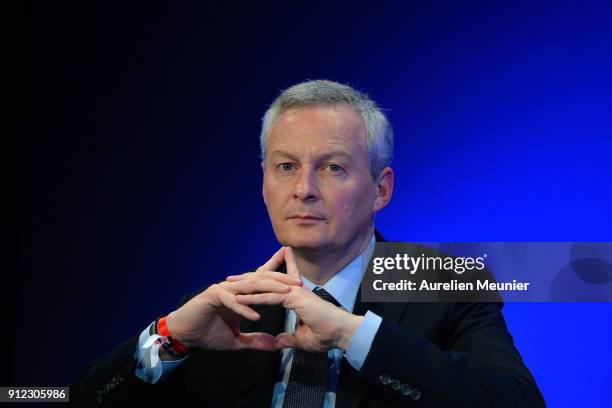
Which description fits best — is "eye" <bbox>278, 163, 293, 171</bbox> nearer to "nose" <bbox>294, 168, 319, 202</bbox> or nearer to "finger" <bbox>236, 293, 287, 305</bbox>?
"nose" <bbox>294, 168, 319, 202</bbox>

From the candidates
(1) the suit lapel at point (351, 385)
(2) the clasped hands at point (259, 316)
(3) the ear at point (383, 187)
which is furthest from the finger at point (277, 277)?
(3) the ear at point (383, 187)

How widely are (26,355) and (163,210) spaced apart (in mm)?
749

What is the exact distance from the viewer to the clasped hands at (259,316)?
144 cm

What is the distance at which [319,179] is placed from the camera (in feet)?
5.48

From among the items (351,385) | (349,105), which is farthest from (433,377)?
(349,105)

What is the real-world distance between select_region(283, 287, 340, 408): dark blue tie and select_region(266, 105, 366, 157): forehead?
1.49 feet

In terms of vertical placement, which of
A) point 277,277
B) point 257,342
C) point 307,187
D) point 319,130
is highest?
point 319,130

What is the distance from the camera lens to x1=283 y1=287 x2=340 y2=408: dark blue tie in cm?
157

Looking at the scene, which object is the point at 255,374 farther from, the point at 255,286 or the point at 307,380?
the point at 255,286

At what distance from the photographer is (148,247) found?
8.88 ft

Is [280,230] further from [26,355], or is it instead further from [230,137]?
[26,355]

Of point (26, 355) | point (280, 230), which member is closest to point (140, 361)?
point (280, 230)

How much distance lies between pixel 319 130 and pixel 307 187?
0.48 ft

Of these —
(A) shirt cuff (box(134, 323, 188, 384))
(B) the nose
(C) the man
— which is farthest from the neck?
(A) shirt cuff (box(134, 323, 188, 384))
